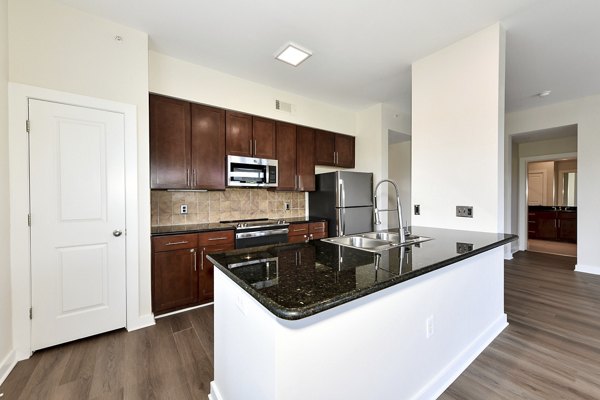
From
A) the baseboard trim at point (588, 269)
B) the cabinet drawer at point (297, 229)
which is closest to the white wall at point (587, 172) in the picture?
the baseboard trim at point (588, 269)

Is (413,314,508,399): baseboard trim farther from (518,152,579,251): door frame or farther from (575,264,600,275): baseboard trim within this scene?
(518,152,579,251): door frame

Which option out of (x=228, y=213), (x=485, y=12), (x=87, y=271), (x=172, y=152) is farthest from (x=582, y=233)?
(x=87, y=271)

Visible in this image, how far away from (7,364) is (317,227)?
314 centimetres

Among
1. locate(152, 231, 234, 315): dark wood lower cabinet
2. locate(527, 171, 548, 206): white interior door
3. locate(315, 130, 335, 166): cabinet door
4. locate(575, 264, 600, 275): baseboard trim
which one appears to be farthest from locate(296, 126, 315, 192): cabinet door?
locate(527, 171, 548, 206): white interior door

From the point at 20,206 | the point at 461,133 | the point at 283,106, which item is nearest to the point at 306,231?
the point at 283,106

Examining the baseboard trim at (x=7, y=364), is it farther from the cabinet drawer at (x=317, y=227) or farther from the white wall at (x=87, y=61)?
the cabinet drawer at (x=317, y=227)

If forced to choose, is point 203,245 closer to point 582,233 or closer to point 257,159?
point 257,159

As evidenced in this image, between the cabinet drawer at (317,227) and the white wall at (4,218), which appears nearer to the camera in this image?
the white wall at (4,218)

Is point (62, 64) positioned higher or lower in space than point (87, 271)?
higher

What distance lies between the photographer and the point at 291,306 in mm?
800

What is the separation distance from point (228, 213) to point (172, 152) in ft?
3.62

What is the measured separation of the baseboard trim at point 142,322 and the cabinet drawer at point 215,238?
0.82 metres

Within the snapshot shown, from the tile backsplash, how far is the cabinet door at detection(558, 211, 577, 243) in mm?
7251

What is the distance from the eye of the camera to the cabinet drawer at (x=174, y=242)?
8.15ft
